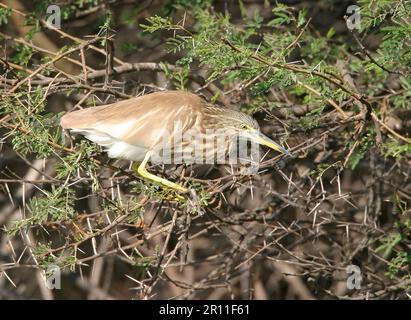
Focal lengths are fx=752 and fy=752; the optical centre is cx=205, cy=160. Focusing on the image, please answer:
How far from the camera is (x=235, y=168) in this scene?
279 cm

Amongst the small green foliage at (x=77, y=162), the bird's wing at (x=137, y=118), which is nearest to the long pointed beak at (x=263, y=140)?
the bird's wing at (x=137, y=118)

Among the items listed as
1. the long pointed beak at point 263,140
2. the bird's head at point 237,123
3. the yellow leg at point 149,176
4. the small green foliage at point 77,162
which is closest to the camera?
the small green foliage at point 77,162

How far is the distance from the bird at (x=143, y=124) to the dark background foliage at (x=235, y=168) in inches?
2.1

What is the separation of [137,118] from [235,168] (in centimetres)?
51

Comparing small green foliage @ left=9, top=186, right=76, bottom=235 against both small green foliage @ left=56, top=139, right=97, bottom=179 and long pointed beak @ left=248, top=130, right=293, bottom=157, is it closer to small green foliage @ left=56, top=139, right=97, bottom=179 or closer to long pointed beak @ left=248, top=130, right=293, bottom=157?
small green foliage @ left=56, top=139, right=97, bottom=179

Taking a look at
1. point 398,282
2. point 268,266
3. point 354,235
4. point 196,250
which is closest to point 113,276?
point 196,250

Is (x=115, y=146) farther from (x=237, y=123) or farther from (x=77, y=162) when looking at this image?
(x=237, y=123)

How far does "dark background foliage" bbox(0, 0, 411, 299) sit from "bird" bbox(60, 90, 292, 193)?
5 cm

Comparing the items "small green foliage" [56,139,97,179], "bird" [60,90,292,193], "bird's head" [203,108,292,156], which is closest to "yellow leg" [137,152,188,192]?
"bird" [60,90,292,193]

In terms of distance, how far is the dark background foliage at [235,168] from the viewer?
88.7 inches

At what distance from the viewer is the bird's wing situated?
2371 millimetres

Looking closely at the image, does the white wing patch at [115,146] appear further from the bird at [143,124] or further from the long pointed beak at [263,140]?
the long pointed beak at [263,140]

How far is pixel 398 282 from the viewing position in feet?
9.32

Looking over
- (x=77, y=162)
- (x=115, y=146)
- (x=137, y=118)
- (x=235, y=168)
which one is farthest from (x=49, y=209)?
(x=235, y=168)
